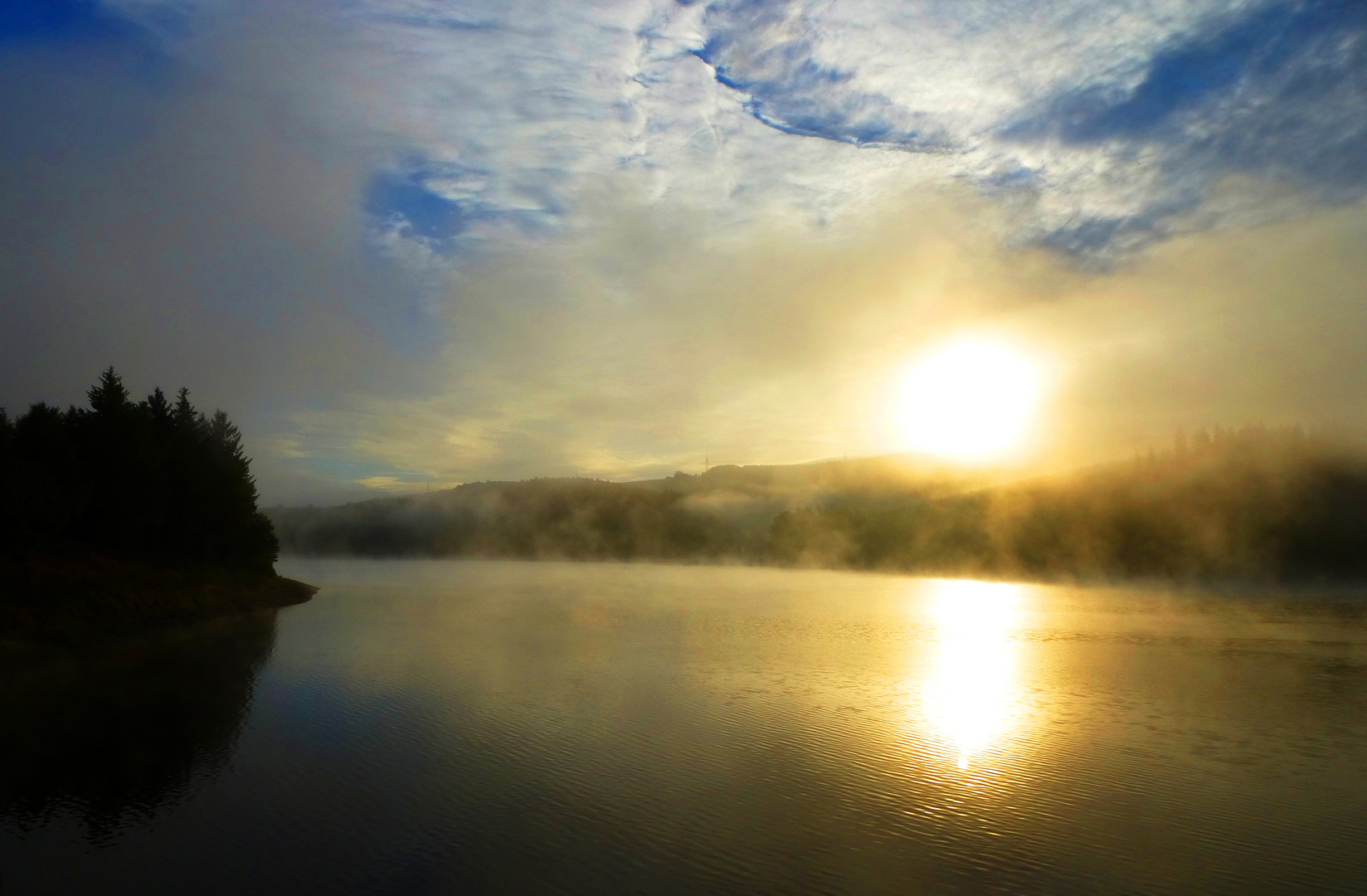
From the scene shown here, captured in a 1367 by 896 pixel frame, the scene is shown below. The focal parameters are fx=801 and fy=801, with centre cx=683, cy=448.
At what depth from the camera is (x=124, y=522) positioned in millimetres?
37406

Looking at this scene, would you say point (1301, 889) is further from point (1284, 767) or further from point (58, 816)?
point (58, 816)

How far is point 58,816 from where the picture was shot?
1232cm

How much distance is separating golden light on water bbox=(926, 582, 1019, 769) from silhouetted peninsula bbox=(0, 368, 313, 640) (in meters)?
27.5

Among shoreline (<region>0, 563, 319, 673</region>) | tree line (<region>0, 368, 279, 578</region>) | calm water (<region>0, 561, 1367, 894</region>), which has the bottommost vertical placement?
calm water (<region>0, 561, 1367, 894</region>)

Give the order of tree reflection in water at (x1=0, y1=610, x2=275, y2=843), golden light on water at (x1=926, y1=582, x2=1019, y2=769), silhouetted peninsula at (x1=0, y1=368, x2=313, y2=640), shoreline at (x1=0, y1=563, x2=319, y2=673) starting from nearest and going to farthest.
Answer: tree reflection in water at (x1=0, y1=610, x2=275, y2=843)
golden light on water at (x1=926, y1=582, x2=1019, y2=769)
shoreline at (x1=0, y1=563, x2=319, y2=673)
silhouetted peninsula at (x1=0, y1=368, x2=313, y2=640)

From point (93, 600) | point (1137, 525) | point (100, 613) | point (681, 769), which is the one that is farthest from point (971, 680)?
point (1137, 525)

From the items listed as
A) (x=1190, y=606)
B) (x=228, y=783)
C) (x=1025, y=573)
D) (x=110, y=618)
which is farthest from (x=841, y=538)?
(x=228, y=783)

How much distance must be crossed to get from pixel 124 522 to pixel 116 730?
954 inches

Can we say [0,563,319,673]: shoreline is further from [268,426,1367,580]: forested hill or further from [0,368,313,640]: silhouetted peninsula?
[268,426,1367,580]: forested hill

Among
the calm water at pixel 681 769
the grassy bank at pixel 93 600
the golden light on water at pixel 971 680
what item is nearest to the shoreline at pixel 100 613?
the grassy bank at pixel 93 600

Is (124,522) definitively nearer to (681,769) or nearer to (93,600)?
(93,600)

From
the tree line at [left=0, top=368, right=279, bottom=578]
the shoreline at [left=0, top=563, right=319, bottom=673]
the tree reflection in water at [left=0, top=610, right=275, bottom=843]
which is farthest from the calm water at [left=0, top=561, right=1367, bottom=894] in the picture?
the tree line at [left=0, top=368, right=279, bottom=578]

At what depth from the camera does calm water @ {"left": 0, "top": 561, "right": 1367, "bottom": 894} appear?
10.9 meters

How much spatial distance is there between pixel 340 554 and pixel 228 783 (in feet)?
611
